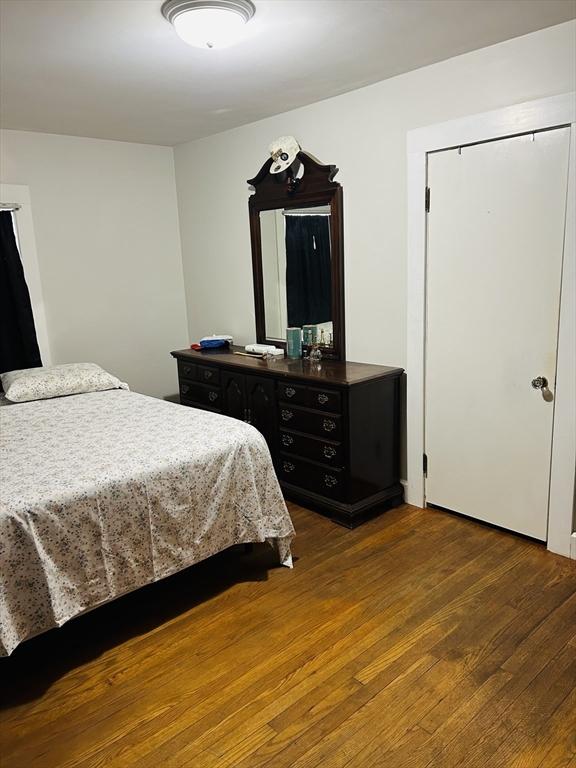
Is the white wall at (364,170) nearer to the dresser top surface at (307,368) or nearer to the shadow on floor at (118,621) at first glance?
the dresser top surface at (307,368)

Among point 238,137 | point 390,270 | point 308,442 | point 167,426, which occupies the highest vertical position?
point 238,137

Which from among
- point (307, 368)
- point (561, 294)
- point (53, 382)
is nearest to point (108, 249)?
point (53, 382)

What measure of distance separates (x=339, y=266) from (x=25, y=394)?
215 cm

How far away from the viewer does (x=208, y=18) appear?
2184mm

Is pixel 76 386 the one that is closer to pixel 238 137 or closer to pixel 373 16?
pixel 238 137

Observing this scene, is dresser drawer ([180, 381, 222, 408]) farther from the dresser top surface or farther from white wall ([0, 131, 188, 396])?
white wall ([0, 131, 188, 396])

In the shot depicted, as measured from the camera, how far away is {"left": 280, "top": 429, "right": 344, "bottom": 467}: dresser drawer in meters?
3.17

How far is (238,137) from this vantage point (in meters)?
4.15

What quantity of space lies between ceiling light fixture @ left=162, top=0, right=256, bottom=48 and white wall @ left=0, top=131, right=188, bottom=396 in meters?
2.26

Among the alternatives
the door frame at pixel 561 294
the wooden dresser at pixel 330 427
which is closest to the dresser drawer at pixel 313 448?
the wooden dresser at pixel 330 427

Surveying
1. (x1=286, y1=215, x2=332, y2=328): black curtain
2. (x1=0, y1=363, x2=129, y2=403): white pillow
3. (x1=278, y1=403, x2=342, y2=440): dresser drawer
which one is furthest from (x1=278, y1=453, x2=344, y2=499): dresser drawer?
(x1=0, y1=363, x2=129, y2=403): white pillow

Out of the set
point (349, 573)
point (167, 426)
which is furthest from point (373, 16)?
point (349, 573)

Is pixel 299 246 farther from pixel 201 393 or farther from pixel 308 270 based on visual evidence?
pixel 201 393

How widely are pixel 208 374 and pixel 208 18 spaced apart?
7.70 feet
